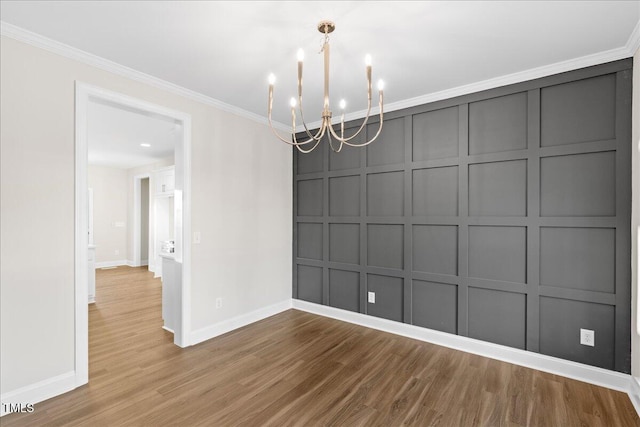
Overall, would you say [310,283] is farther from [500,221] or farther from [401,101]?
[401,101]

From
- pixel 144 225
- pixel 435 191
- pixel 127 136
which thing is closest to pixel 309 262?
pixel 435 191

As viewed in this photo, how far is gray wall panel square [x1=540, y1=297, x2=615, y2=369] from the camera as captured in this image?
240 cm

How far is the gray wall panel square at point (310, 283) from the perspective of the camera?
13.6 ft

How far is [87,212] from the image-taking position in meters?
2.50

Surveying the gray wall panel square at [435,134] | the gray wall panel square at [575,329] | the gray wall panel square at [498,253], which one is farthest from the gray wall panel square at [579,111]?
the gray wall panel square at [575,329]

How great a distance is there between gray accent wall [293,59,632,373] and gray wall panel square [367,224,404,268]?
13 millimetres

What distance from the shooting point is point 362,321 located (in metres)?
3.72

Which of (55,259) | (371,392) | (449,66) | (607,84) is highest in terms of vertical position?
(449,66)

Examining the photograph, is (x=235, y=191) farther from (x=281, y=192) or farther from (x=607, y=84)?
(x=607, y=84)

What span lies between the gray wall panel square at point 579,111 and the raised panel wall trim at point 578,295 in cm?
127

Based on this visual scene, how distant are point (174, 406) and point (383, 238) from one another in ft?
8.42

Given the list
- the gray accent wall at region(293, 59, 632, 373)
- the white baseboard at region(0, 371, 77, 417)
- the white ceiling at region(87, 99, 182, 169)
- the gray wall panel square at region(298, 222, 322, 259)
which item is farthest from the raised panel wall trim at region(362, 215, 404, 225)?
the white baseboard at region(0, 371, 77, 417)

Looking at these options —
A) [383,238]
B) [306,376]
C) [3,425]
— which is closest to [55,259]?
[3,425]

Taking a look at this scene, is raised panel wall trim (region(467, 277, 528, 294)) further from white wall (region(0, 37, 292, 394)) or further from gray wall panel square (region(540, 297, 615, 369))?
white wall (region(0, 37, 292, 394))
